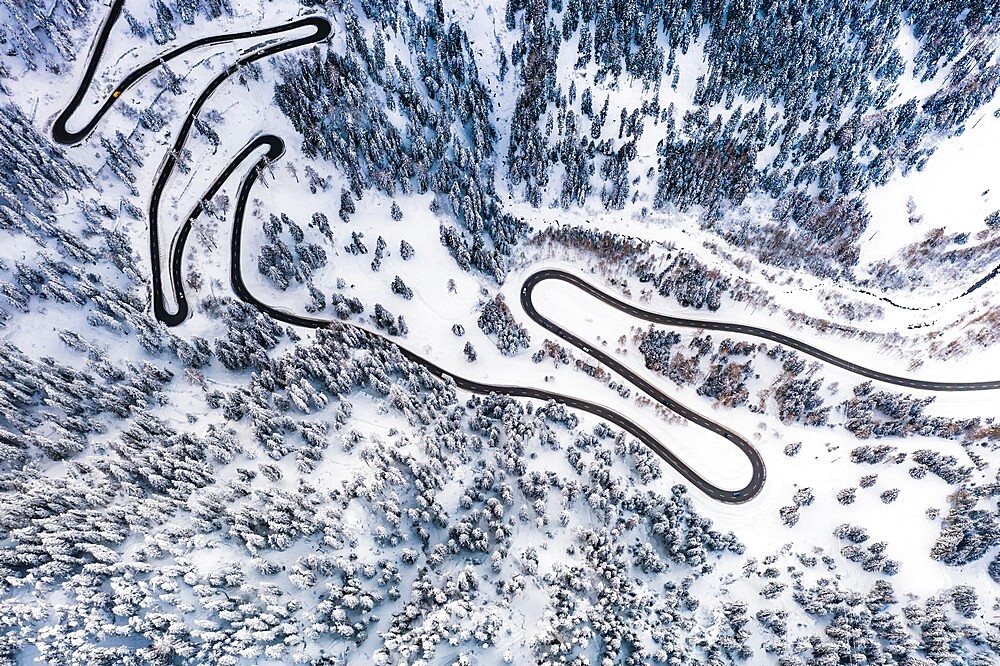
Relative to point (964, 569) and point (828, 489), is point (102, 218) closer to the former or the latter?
point (828, 489)

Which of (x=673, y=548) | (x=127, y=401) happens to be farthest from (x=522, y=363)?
(x=127, y=401)

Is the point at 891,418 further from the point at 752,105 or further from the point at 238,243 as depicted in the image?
the point at 238,243

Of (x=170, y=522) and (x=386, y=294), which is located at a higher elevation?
(x=386, y=294)

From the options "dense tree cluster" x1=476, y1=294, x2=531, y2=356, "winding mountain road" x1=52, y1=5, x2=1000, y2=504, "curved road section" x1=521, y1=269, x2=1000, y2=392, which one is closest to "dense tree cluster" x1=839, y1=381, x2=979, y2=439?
"curved road section" x1=521, y1=269, x2=1000, y2=392

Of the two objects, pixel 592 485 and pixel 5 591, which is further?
pixel 592 485

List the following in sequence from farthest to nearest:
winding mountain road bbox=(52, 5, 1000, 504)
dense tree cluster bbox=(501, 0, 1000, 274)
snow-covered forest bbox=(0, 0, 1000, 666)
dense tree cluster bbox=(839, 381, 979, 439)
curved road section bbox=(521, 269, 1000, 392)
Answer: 1. dense tree cluster bbox=(501, 0, 1000, 274)
2. curved road section bbox=(521, 269, 1000, 392)
3. dense tree cluster bbox=(839, 381, 979, 439)
4. winding mountain road bbox=(52, 5, 1000, 504)
5. snow-covered forest bbox=(0, 0, 1000, 666)

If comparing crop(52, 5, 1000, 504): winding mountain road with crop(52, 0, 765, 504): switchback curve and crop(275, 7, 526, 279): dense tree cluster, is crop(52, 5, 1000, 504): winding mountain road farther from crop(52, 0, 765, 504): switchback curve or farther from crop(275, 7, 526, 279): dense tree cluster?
crop(275, 7, 526, 279): dense tree cluster
